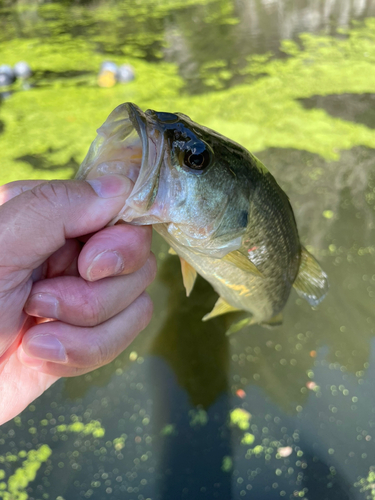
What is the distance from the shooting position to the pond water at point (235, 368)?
65.4 inches

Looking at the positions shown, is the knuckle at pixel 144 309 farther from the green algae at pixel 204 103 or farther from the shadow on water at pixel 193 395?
the green algae at pixel 204 103

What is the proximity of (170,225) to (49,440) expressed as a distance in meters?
1.48

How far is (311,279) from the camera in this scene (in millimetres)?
1501

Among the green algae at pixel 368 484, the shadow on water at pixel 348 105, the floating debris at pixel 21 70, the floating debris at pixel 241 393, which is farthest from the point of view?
the floating debris at pixel 21 70

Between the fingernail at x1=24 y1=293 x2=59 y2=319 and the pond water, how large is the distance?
3.63 ft

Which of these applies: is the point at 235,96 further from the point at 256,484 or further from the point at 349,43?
the point at 256,484

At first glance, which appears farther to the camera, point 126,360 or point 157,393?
point 126,360

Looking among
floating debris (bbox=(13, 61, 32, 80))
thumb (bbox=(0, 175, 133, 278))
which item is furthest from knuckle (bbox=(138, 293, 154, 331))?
floating debris (bbox=(13, 61, 32, 80))

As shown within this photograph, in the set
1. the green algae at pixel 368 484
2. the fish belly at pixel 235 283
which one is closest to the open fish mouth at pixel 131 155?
the fish belly at pixel 235 283

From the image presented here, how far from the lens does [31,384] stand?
122 centimetres

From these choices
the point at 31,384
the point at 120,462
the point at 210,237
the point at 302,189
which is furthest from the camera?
the point at 302,189

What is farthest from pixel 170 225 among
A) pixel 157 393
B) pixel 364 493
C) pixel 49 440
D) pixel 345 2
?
pixel 345 2

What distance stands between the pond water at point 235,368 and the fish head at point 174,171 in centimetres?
123

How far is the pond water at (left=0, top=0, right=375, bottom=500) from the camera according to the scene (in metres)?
1.66
